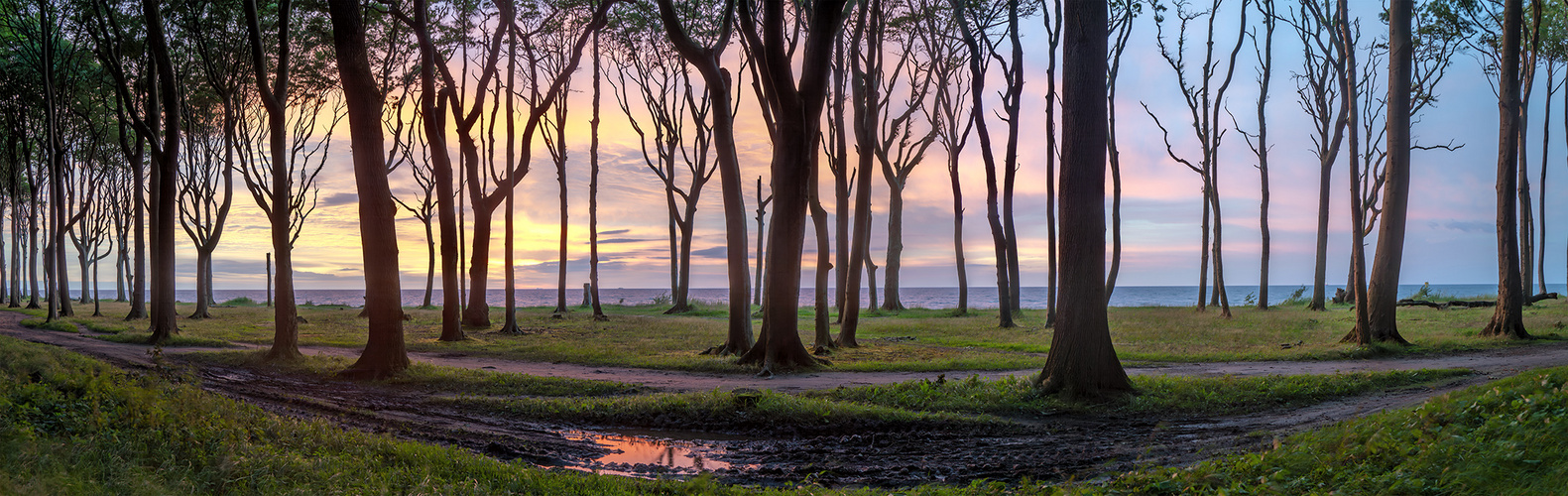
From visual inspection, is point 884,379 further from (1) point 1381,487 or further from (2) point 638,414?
(1) point 1381,487

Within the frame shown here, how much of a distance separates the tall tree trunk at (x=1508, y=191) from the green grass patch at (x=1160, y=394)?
25.1ft

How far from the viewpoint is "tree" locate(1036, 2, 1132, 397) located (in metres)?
10.3

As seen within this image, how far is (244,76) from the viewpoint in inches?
1050

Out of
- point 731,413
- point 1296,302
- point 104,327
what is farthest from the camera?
point 1296,302

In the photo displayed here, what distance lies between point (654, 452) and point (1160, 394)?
6.55 m

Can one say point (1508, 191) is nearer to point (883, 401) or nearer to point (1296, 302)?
point (883, 401)

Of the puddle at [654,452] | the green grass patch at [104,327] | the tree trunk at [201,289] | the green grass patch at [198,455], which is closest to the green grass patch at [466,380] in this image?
the puddle at [654,452]

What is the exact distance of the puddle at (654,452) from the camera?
7.17 metres

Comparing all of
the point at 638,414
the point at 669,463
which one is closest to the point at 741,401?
the point at 638,414

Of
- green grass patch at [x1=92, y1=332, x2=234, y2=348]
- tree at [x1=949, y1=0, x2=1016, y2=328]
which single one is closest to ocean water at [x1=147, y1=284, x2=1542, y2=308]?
tree at [x1=949, y1=0, x2=1016, y2=328]

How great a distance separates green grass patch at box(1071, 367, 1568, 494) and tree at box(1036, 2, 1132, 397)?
3727 millimetres

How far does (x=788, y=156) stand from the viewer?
541 inches

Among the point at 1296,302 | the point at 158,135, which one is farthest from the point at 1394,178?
the point at 158,135

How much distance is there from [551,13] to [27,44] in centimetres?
1698
